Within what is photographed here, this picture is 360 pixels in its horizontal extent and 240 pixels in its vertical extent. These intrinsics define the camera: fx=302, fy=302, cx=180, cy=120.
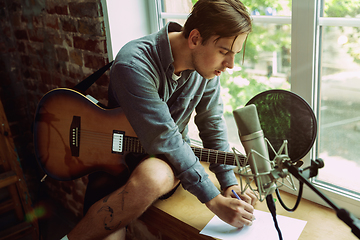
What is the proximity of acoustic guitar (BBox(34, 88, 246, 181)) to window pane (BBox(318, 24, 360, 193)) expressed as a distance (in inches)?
18.5

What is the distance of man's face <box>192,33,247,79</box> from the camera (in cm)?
107

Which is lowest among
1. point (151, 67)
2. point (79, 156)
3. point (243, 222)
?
point (243, 222)

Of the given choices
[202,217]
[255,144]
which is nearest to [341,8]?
[255,144]

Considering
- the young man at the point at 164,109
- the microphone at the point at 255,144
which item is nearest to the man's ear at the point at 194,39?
the young man at the point at 164,109

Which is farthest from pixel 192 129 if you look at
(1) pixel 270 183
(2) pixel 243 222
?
(1) pixel 270 183

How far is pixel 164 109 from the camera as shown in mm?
1113

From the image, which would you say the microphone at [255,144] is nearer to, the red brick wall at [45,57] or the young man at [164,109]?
the young man at [164,109]

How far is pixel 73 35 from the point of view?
168 centimetres

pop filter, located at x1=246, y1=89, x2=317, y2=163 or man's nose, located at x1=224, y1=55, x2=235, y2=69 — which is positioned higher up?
man's nose, located at x1=224, y1=55, x2=235, y2=69

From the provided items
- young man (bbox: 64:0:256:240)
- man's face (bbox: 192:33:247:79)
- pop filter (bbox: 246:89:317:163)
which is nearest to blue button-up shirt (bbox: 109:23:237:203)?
young man (bbox: 64:0:256:240)

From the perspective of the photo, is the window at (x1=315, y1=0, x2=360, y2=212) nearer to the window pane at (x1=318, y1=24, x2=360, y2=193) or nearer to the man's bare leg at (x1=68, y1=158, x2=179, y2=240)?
the window pane at (x1=318, y1=24, x2=360, y2=193)

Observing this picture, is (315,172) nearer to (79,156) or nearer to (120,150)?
Result: (120,150)

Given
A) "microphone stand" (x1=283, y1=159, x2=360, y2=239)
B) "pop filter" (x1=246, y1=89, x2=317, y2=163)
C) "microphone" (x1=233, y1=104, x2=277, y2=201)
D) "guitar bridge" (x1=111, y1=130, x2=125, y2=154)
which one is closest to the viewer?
"microphone stand" (x1=283, y1=159, x2=360, y2=239)

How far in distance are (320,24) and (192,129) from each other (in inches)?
35.1
